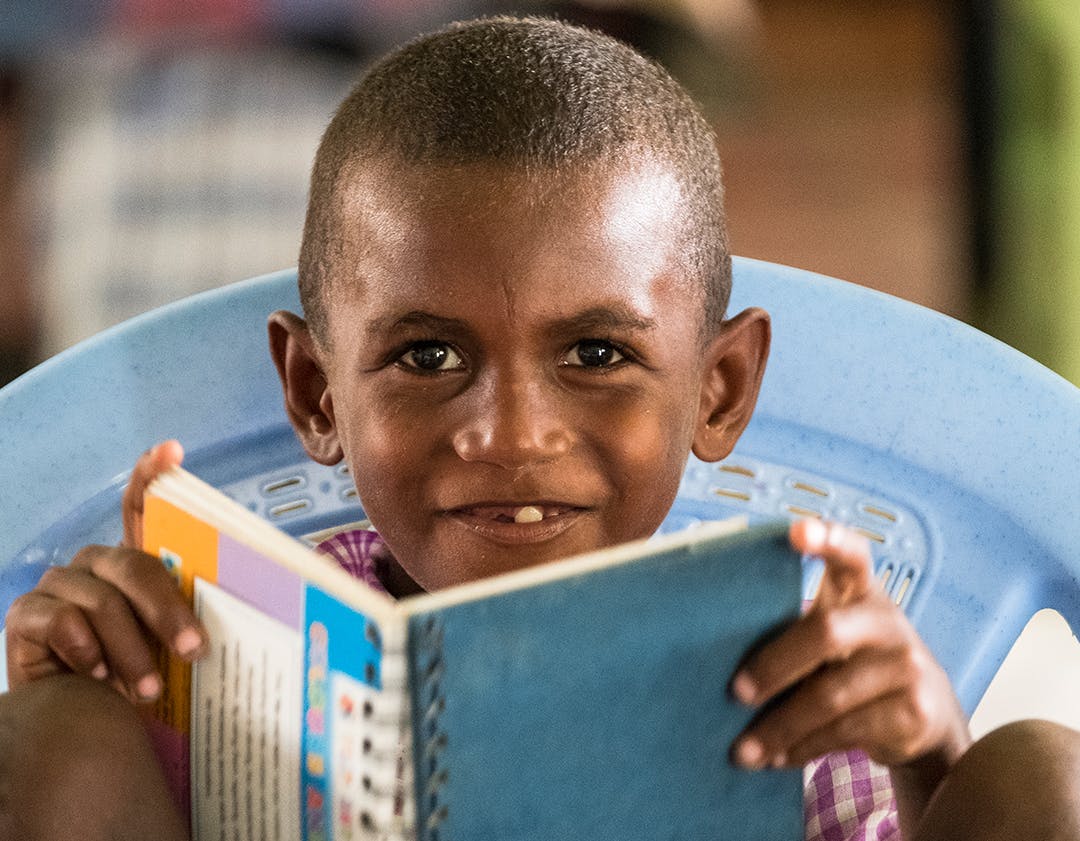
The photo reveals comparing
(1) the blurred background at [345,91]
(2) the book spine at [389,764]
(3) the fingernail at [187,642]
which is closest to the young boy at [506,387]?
(3) the fingernail at [187,642]

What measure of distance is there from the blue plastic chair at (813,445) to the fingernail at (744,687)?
0.49 m

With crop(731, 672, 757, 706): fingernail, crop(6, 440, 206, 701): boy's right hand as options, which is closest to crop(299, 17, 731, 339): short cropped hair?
crop(6, 440, 206, 701): boy's right hand

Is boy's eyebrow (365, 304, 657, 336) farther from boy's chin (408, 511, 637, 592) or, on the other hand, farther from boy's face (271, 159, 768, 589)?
boy's chin (408, 511, 637, 592)

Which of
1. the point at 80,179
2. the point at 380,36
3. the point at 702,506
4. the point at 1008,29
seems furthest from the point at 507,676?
the point at 1008,29

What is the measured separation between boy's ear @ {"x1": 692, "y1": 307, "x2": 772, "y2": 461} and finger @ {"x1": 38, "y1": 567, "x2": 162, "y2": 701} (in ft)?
1.36

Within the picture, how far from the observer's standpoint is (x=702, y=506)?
1.25 meters

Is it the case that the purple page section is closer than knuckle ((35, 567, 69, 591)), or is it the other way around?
the purple page section

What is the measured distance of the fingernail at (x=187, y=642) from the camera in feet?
→ 2.54

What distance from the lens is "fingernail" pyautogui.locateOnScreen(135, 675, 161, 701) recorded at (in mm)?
825

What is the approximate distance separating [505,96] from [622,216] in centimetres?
10

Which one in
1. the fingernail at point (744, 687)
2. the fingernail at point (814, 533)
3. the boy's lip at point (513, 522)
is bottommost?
the boy's lip at point (513, 522)

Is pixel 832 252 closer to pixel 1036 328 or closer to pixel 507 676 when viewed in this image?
pixel 1036 328

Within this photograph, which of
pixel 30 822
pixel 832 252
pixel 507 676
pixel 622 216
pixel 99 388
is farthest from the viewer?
pixel 832 252

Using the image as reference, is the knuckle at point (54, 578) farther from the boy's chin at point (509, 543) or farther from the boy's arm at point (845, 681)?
the boy's arm at point (845, 681)
